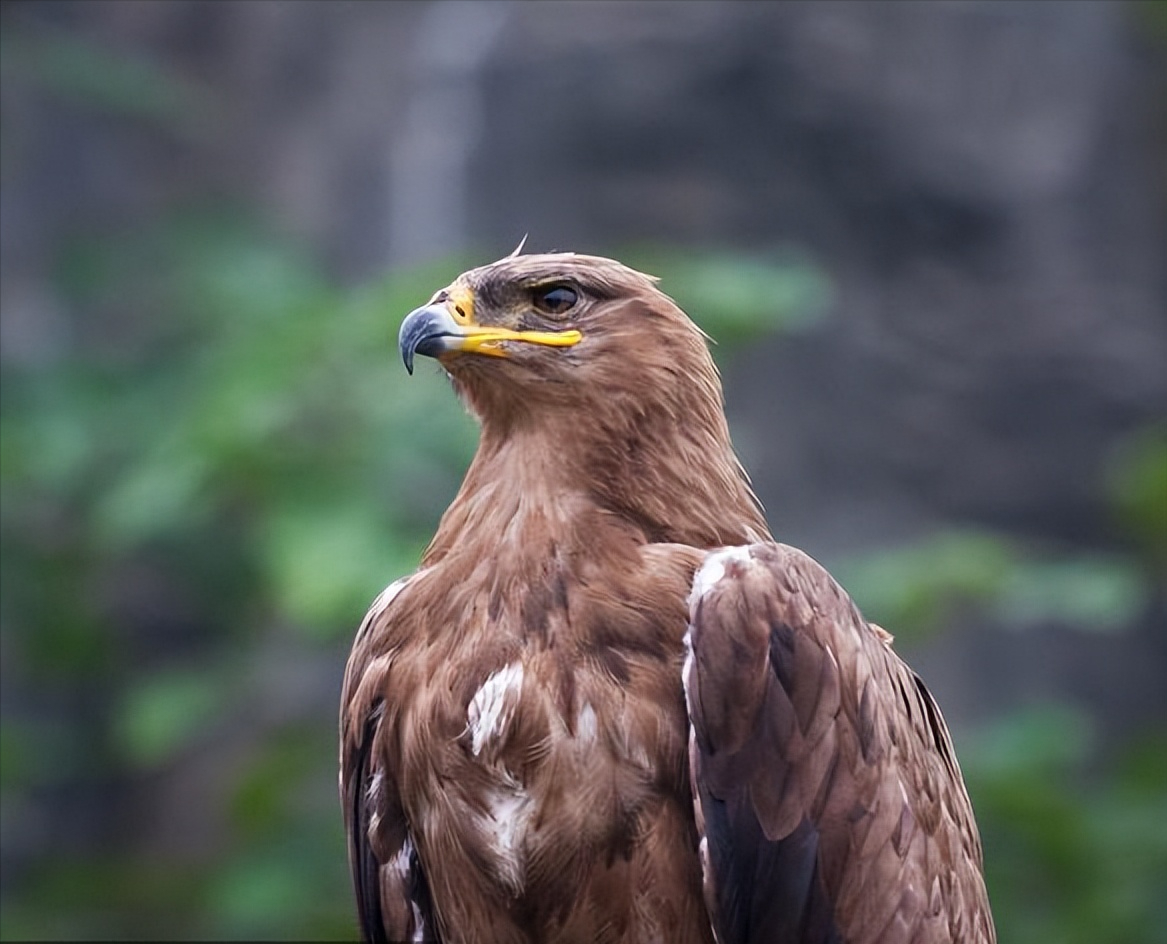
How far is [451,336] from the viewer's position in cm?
424

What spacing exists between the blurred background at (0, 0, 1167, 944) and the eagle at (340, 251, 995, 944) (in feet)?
12.8

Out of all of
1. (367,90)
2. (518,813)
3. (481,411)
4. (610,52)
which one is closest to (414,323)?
(481,411)

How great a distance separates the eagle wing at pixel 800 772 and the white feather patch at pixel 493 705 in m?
0.34

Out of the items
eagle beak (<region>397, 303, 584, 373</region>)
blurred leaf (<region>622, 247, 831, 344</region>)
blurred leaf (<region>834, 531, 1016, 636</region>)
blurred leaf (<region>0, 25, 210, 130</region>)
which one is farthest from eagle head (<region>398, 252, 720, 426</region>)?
blurred leaf (<region>0, 25, 210, 130</region>)

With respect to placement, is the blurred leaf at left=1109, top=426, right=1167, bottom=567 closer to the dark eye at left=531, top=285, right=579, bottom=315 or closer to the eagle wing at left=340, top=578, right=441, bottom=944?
the dark eye at left=531, top=285, right=579, bottom=315

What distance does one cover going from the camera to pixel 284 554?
7.24 metres

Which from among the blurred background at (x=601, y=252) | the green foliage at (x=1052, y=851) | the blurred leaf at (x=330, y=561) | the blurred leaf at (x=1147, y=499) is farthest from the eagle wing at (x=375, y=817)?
the blurred leaf at (x=1147, y=499)

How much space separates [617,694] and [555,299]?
880mm

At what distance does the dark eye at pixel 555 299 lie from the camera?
435 centimetres

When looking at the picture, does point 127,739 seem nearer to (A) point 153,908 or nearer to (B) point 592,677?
(A) point 153,908

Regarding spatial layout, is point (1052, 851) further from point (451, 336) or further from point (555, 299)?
point (451, 336)

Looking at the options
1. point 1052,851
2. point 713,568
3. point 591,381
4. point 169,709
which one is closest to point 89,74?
point 169,709

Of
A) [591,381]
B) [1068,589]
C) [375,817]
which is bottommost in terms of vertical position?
[1068,589]

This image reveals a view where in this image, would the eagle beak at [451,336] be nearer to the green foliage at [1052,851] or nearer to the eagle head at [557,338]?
the eagle head at [557,338]
